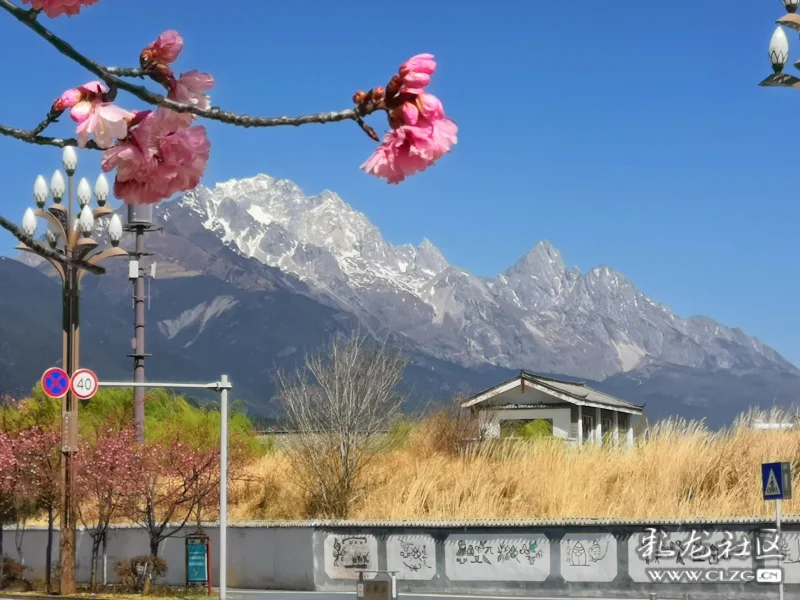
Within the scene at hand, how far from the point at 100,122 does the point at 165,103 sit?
0.17 m

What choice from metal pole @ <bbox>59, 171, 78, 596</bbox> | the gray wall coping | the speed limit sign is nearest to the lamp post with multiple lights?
the gray wall coping

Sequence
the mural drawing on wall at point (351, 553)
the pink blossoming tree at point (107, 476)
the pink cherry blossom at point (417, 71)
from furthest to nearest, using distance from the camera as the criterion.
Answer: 1. the mural drawing on wall at point (351, 553)
2. the pink blossoming tree at point (107, 476)
3. the pink cherry blossom at point (417, 71)

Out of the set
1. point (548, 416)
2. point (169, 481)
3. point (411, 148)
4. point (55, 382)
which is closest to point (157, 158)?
point (411, 148)

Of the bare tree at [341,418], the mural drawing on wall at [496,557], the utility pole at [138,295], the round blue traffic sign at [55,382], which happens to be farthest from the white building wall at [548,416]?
the round blue traffic sign at [55,382]

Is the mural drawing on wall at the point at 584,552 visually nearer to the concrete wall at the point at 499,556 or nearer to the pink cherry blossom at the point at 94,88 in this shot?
the concrete wall at the point at 499,556

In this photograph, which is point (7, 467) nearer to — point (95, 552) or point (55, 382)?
point (95, 552)

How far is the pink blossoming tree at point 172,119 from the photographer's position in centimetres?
302

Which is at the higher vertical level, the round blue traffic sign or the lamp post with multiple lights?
the lamp post with multiple lights

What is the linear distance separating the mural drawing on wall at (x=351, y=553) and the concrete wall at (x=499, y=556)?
0.08 feet

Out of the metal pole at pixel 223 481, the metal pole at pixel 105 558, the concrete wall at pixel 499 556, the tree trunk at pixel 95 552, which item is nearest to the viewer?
A: the concrete wall at pixel 499 556

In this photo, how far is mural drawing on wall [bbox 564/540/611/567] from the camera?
91.2ft

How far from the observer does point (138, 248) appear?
3838 centimetres

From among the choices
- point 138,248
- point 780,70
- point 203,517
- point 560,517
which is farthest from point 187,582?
point 780,70

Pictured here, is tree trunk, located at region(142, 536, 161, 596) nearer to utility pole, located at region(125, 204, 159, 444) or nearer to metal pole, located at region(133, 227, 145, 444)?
utility pole, located at region(125, 204, 159, 444)
